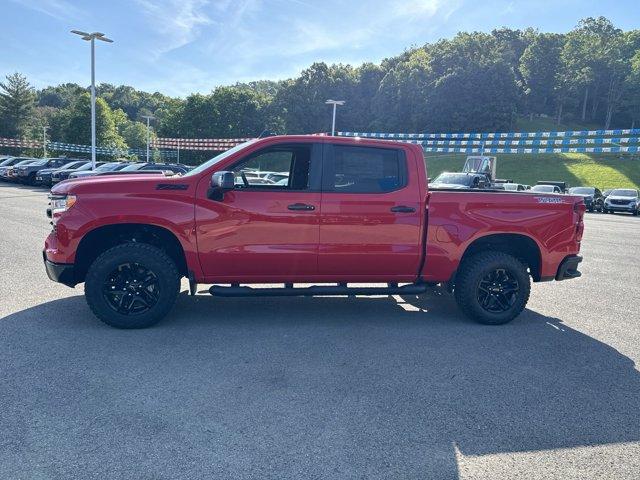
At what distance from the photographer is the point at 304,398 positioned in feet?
11.4

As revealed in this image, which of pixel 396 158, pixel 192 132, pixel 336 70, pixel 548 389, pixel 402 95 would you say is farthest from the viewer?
pixel 336 70

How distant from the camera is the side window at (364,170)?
16.3ft

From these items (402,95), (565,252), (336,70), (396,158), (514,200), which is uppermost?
(336,70)

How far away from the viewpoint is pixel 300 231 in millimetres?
4879

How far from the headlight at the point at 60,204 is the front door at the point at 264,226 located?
3.91 ft

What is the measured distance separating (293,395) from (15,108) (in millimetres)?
81728

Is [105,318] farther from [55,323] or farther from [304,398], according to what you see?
[304,398]

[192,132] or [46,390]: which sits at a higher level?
[192,132]

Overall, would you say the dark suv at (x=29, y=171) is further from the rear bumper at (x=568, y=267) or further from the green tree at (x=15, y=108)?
the green tree at (x=15, y=108)

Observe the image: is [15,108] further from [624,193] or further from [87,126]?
[624,193]

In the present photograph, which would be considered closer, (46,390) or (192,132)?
(46,390)

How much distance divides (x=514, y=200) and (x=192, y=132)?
Result: 61.9 metres

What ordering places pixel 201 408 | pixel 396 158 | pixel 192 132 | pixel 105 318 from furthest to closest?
pixel 192 132 → pixel 396 158 → pixel 105 318 → pixel 201 408

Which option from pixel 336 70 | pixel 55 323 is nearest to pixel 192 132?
pixel 336 70
